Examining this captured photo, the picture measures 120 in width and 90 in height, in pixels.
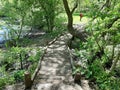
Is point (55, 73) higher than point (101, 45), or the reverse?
point (101, 45)

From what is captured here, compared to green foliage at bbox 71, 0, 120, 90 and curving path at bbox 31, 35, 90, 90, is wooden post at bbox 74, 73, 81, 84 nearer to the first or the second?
curving path at bbox 31, 35, 90, 90

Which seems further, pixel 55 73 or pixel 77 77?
pixel 55 73

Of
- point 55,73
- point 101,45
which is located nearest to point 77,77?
point 55,73

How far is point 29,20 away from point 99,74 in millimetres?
13492

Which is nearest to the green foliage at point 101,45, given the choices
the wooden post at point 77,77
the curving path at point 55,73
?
the wooden post at point 77,77

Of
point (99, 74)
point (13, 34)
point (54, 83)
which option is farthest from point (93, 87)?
point (13, 34)

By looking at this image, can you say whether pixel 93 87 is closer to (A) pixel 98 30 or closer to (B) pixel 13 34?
(A) pixel 98 30

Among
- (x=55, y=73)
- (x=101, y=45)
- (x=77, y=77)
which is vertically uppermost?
(x=101, y=45)

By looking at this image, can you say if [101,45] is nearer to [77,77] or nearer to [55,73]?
[77,77]

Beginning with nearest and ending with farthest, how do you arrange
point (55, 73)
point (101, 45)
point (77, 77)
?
point (77, 77) < point (55, 73) < point (101, 45)

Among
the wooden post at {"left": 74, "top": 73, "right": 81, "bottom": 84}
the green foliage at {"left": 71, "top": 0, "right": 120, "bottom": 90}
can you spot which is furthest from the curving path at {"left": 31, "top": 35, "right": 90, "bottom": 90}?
the green foliage at {"left": 71, "top": 0, "right": 120, "bottom": 90}

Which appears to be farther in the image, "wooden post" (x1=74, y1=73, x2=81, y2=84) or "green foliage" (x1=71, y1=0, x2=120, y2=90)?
"wooden post" (x1=74, y1=73, x2=81, y2=84)

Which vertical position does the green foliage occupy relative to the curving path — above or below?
above

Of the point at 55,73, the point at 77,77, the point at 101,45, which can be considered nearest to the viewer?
the point at 77,77
